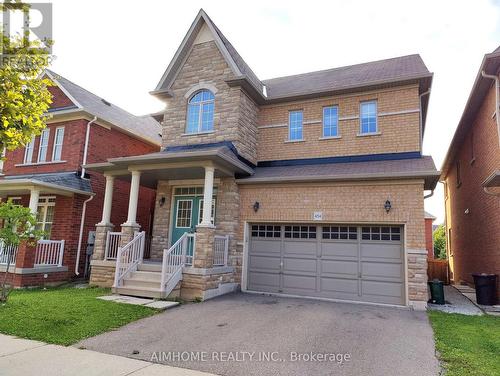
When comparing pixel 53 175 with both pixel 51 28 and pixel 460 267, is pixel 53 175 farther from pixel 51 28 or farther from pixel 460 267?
pixel 460 267

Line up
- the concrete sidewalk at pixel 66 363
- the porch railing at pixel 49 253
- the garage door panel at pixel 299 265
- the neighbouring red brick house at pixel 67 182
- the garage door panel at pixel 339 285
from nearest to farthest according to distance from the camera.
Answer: the concrete sidewalk at pixel 66 363 → the garage door panel at pixel 339 285 → the garage door panel at pixel 299 265 → the porch railing at pixel 49 253 → the neighbouring red brick house at pixel 67 182

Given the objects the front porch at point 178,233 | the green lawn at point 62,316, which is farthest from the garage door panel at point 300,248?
the green lawn at point 62,316

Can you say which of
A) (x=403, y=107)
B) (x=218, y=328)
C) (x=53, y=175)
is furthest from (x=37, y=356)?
(x=403, y=107)

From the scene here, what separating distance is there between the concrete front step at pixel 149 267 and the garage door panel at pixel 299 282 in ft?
12.6

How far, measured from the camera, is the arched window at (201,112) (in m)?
12.8

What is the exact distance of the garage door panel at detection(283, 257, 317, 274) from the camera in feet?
35.4

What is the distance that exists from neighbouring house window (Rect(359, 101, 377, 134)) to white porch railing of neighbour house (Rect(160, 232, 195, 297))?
684 centimetres

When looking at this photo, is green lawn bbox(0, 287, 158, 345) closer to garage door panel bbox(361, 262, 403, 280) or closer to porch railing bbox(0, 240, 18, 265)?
porch railing bbox(0, 240, 18, 265)

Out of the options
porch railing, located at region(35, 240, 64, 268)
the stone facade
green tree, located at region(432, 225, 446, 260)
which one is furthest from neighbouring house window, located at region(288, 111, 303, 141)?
green tree, located at region(432, 225, 446, 260)

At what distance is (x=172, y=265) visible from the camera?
32.4 feet

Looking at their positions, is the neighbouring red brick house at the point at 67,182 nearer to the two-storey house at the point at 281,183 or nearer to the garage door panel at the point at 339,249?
the two-storey house at the point at 281,183

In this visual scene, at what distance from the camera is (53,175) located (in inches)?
534

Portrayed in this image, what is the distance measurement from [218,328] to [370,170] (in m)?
6.19

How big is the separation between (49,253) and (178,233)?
14.9 ft
